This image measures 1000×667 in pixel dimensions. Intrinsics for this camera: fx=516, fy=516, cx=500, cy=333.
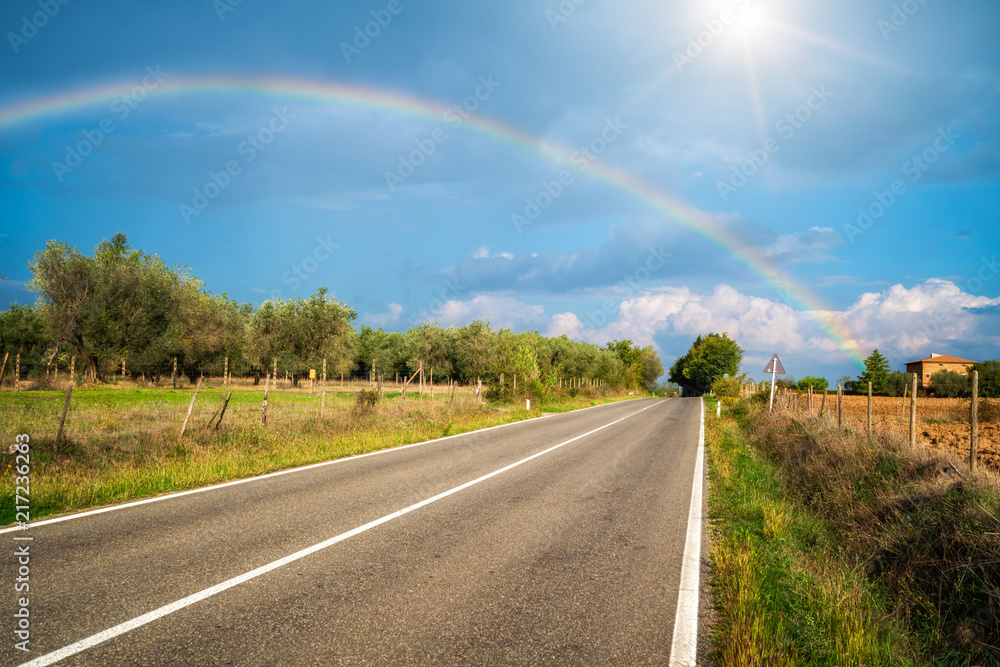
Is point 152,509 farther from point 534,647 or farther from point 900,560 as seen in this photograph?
point 900,560

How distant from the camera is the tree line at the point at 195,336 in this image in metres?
38.8

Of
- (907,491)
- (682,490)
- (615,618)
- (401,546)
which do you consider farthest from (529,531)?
(907,491)

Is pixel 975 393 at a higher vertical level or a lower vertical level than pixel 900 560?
higher

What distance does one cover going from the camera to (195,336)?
50125mm

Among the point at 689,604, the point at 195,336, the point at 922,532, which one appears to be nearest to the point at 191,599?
the point at 689,604

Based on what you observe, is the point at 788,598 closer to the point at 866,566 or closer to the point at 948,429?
the point at 866,566

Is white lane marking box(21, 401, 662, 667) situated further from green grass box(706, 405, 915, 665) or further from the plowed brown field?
the plowed brown field

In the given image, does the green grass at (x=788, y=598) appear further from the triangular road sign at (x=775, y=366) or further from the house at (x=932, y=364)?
the house at (x=932, y=364)

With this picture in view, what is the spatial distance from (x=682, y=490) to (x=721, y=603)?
4.92m

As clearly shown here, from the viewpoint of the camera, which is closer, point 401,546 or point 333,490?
point 401,546

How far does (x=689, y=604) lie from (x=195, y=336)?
5541 cm

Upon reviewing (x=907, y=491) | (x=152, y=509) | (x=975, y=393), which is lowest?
(x=152, y=509)

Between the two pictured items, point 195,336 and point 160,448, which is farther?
point 195,336

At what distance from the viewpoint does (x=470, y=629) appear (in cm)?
376
